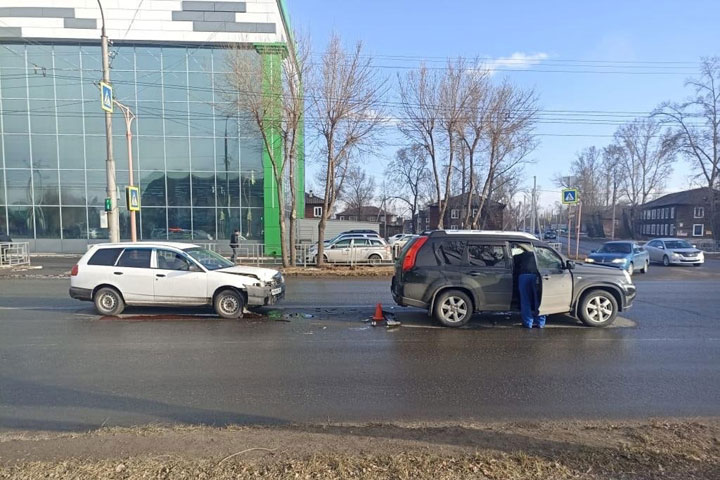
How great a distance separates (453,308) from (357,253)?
1237 cm

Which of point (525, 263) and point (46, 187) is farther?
point (46, 187)

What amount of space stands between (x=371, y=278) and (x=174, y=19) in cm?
2296

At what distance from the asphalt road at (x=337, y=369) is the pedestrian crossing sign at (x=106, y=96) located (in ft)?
24.0

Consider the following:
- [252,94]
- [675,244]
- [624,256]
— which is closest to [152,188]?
[252,94]

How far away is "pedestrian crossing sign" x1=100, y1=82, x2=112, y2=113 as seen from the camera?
1307cm

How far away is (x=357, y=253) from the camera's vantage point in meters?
20.0

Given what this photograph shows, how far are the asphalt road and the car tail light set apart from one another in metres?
1.20

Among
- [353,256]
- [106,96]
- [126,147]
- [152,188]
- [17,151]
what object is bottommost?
[353,256]

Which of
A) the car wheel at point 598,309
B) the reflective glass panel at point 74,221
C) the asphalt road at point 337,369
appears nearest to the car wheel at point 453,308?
the asphalt road at point 337,369

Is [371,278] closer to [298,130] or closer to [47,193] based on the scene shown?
[298,130]

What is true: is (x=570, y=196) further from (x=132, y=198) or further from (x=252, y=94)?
(x=132, y=198)

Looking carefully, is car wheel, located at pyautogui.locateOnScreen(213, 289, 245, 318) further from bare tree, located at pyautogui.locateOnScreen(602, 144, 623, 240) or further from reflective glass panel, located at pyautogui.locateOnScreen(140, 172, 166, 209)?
bare tree, located at pyautogui.locateOnScreen(602, 144, 623, 240)

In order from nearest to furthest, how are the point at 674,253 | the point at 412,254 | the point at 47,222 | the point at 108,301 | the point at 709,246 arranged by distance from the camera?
1. the point at 412,254
2. the point at 108,301
3. the point at 674,253
4. the point at 47,222
5. the point at 709,246

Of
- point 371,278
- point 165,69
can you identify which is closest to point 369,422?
point 371,278
